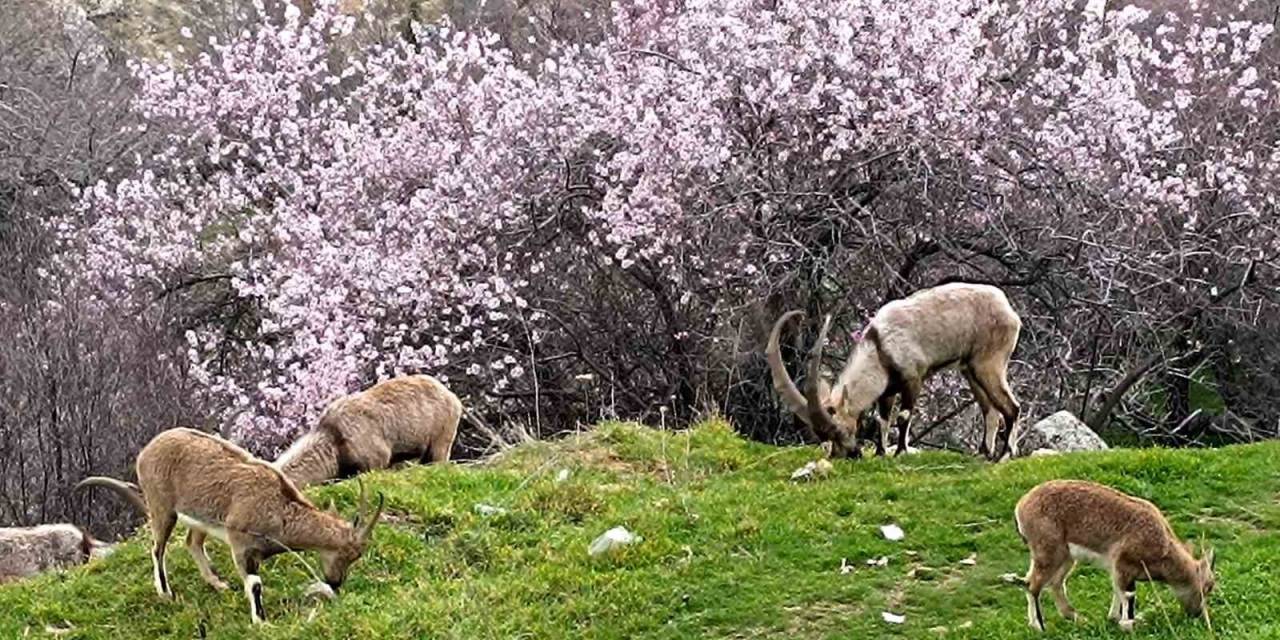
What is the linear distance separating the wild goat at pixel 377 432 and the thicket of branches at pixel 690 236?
266cm

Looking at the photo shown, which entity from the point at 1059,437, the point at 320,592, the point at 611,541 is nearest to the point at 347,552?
the point at 320,592

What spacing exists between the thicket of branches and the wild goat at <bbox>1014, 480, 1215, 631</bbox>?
7.37 metres

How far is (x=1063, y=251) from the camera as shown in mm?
15266

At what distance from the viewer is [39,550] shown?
11.5 m

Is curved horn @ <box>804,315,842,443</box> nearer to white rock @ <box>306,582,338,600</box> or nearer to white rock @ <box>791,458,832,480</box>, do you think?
white rock @ <box>791,458,832,480</box>

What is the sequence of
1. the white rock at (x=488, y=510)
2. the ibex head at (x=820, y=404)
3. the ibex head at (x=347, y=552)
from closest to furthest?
the ibex head at (x=347, y=552) → the white rock at (x=488, y=510) → the ibex head at (x=820, y=404)

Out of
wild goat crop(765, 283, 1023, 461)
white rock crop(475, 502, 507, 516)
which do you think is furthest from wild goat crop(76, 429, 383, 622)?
wild goat crop(765, 283, 1023, 461)

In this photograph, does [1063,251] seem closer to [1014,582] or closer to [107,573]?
[1014,582]

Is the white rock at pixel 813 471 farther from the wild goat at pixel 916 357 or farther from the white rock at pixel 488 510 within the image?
the white rock at pixel 488 510

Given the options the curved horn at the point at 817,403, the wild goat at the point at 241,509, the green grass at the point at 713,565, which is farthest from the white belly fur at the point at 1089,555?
the wild goat at the point at 241,509

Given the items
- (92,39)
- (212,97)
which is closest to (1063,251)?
(212,97)

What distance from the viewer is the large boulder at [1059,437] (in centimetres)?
1308

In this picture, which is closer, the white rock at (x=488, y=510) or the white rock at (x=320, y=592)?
the white rock at (x=320, y=592)

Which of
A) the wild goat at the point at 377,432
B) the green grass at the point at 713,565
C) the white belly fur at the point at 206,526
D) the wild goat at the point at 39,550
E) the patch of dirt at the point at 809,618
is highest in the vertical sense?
the white belly fur at the point at 206,526
